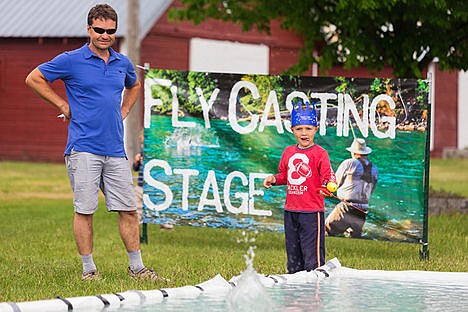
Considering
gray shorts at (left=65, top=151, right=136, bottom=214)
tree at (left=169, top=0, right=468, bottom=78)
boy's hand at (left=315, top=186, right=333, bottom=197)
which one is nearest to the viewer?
gray shorts at (left=65, top=151, right=136, bottom=214)

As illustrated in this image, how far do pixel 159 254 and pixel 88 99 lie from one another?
2726 mm

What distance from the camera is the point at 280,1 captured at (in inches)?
692

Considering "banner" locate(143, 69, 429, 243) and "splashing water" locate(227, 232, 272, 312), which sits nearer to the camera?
"splashing water" locate(227, 232, 272, 312)

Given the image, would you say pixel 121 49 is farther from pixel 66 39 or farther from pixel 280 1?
pixel 280 1

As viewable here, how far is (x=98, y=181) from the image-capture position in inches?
338

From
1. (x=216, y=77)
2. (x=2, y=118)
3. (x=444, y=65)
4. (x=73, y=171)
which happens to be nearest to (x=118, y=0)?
(x=2, y=118)

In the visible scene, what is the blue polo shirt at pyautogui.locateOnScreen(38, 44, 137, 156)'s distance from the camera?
8.49m

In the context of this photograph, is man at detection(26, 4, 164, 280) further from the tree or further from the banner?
the tree

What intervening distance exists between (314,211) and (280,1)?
926 cm

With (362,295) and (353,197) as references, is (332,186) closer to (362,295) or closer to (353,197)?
(362,295)

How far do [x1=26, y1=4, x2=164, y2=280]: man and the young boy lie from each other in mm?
1202

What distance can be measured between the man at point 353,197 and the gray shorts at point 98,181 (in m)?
2.70

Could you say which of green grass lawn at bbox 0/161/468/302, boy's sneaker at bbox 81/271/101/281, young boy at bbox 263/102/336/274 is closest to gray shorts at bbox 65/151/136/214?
boy's sneaker at bbox 81/271/101/281

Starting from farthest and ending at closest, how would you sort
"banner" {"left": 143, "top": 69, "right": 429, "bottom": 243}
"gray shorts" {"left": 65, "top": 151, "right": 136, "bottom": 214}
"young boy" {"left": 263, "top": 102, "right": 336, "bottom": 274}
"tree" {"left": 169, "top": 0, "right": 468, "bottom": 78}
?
"tree" {"left": 169, "top": 0, "right": 468, "bottom": 78}, "banner" {"left": 143, "top": 69, "right": 429, "bottom": 243}, "young boy" {"left": 263, "top": 102, "right": 336, "bottom": 274}, "gray shorts" {"left": 65, "top": 151, "right": 136, "bottom": 214}
